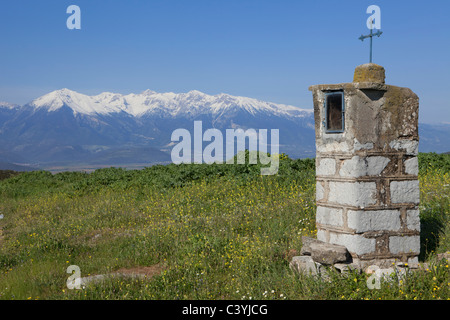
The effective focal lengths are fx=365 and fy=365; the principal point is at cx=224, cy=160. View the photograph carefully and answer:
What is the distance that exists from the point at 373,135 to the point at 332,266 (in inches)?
99.4

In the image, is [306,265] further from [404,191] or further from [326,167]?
[404,191]

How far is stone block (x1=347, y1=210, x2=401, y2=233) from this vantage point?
666 cm

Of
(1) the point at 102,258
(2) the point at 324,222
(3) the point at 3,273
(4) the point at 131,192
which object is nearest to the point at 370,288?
(2) the point at 324,222

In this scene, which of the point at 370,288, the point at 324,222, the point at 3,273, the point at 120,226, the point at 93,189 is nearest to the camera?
the point at 370,288

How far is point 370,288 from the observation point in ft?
19.4

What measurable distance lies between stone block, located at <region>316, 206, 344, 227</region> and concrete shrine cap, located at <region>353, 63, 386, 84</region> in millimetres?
2569

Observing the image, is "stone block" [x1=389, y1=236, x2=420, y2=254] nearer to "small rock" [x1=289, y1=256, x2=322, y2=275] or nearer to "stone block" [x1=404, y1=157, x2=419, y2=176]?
"stone block" [x1=404, y1=157, x2=419, y2=176]

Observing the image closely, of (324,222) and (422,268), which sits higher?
(324,222)

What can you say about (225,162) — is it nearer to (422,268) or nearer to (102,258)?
(102,258)

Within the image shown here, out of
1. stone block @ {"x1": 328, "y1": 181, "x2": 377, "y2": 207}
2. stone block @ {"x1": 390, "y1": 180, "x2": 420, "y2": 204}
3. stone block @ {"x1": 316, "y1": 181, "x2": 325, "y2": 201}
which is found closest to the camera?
stone block @ {"x1": 328, "y1": 181, "x2": 377, "y2": 207}

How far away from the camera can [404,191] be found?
6941mm

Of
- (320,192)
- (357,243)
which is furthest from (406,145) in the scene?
(357,243)

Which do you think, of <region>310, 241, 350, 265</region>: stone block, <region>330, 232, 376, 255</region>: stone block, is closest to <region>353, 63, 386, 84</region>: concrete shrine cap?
<region>330, 232, 376, 255</region>: stone block

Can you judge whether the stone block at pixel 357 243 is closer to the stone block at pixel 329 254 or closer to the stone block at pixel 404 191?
the stone block at pixel 329 254
